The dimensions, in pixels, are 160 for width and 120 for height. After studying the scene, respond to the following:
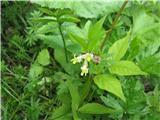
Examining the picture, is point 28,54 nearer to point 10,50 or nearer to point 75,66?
point 10,50

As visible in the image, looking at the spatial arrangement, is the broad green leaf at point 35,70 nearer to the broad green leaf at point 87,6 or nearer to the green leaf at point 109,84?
the broad green leaf at point 87,6

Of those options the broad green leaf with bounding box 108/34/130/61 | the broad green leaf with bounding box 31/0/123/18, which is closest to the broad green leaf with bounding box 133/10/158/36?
the broad green leaf with bounding box 31/0/123/18

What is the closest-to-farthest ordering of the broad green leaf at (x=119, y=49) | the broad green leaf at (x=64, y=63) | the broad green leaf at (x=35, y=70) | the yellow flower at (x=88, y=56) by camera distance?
1. the yellow flower at (x=88, y=56)
2. the broad green leaf at (x=119, y=49)
3. the broad green leaf at (x=64, y=63)
4. the broad green leaf at (x=35, y=70)

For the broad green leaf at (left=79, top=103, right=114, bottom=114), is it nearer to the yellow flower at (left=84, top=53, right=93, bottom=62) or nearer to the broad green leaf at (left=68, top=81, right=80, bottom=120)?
the broad green leaf at (left=68, top=81, right=80, bottom=120)

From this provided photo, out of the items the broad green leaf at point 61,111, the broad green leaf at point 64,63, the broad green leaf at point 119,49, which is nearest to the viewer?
the broad green leaf at point 119,49

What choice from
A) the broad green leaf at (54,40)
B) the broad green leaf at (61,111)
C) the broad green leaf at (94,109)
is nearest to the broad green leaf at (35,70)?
the broad green leaf at (54,40)

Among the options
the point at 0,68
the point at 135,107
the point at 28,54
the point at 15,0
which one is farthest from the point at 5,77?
the point at 135,107

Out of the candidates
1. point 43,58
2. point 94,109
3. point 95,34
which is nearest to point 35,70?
point 43,58
